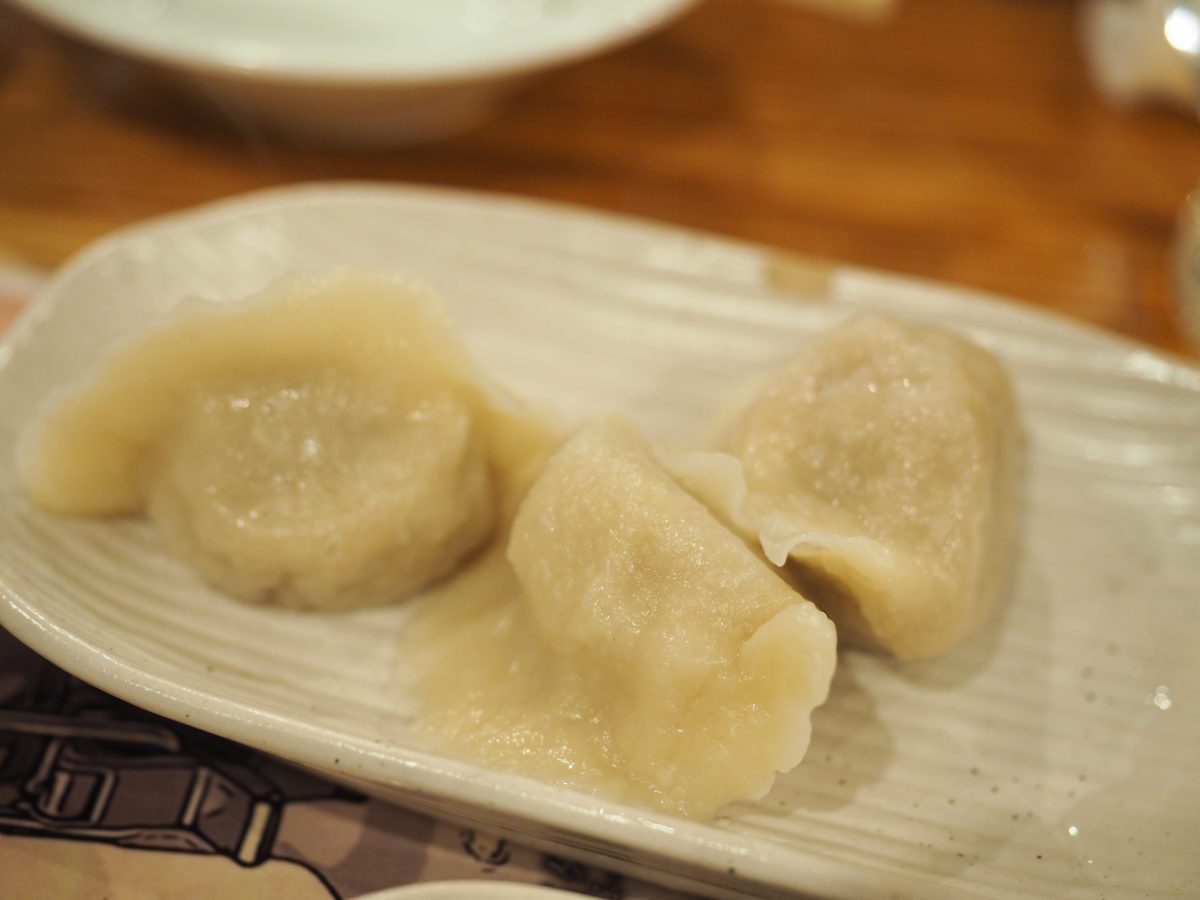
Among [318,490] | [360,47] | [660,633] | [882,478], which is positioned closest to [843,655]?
[882,478]

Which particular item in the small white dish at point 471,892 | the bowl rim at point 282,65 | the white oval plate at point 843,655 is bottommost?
the small white dish at point 471,892

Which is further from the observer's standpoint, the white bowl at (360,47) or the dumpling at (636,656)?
the white bowl at (360,47)

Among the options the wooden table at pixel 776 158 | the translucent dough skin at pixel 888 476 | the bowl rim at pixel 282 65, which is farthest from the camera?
the wooden table at pixel 776 158

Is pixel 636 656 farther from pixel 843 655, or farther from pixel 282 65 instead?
pixel 282 65

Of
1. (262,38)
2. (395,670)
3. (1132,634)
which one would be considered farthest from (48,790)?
(262,38)

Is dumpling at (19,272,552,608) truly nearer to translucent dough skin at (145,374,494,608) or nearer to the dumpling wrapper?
translucent dough skin at (145,374,494,608)

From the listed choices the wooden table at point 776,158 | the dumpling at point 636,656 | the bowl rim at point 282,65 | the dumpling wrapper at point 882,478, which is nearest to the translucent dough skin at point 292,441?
the dumpling at point 636,656

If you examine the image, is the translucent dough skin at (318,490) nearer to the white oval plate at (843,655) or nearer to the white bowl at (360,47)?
the white oval plate at (843,655)
